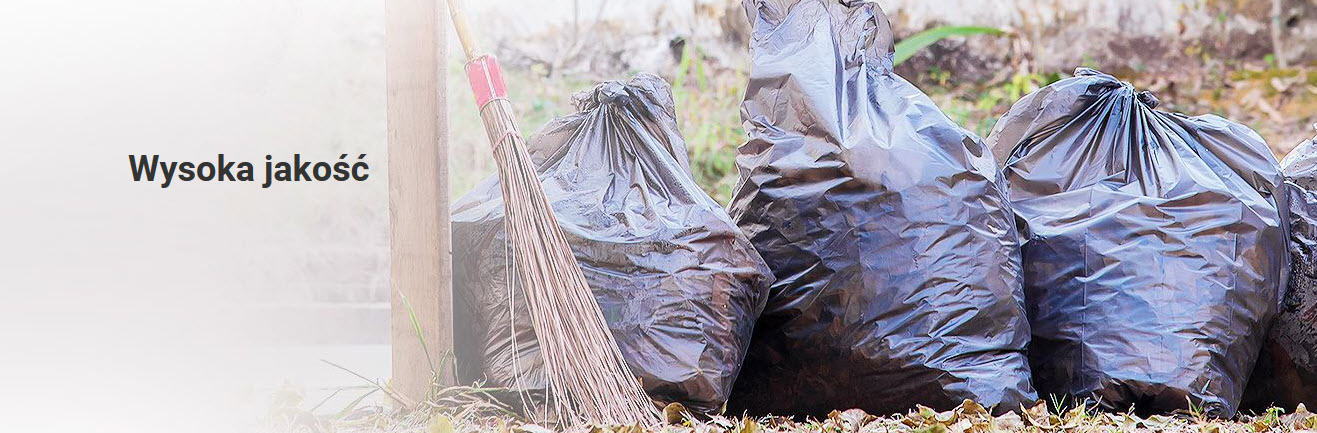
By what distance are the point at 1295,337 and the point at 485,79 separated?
1.67 meters

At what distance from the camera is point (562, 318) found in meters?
1.76

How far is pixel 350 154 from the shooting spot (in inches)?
72.0

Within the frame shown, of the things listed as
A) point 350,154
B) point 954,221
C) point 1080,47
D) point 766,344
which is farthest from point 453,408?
point 1080,47

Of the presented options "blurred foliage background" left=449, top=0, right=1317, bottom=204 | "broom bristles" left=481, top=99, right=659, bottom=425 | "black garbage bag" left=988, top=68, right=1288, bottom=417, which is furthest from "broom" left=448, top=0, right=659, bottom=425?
"blurred foliage background" left=449, top=0, right=1317, bottom=204

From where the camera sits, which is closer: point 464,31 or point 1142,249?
point 464,31

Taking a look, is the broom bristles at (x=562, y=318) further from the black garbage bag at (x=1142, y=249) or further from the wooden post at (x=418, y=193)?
the black garbage bag at (x=1142, y=249)

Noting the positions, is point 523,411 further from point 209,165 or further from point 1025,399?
point 1025,399

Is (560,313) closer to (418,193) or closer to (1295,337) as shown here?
(418,193)

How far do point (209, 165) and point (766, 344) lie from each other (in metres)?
1.01

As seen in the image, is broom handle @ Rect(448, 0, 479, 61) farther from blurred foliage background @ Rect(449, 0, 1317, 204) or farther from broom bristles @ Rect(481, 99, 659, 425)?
blurred foliage background @ Rect(449, 0, 1317, 204)

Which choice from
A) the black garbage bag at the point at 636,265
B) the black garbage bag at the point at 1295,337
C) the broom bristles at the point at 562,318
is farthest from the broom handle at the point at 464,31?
the black garbage bag at the point at 1295,337

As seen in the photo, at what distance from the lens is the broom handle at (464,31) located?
1817 millimetres

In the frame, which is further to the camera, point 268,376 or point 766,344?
point 766,344

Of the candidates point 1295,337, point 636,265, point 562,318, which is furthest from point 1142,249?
point 562,318
